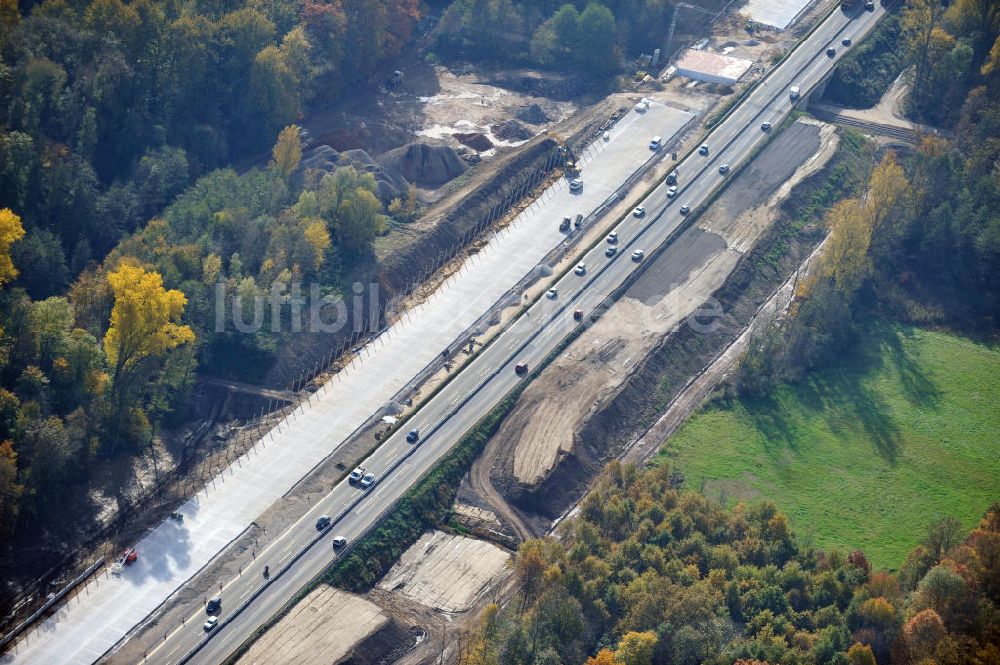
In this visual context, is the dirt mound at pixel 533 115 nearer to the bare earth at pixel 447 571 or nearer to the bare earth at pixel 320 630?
the bare earth at pixel 447 571

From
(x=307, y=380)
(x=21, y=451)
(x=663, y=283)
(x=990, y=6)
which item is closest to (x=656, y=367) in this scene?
(x=663, y=283)

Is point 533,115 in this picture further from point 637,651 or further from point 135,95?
point 637,651

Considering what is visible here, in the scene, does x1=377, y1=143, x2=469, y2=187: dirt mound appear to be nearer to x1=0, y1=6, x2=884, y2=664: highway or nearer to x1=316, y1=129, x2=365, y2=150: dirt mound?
x1=316, y1=129, x2=365, y2=150: dirt mound

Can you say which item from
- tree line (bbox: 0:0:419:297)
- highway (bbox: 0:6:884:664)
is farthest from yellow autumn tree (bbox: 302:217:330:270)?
tree line (bbox: 0:0:419:297)

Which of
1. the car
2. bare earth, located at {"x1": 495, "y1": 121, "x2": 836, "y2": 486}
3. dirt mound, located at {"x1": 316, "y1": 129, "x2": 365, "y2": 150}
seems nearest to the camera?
the car

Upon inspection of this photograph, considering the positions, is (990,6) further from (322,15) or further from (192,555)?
(192,555)
